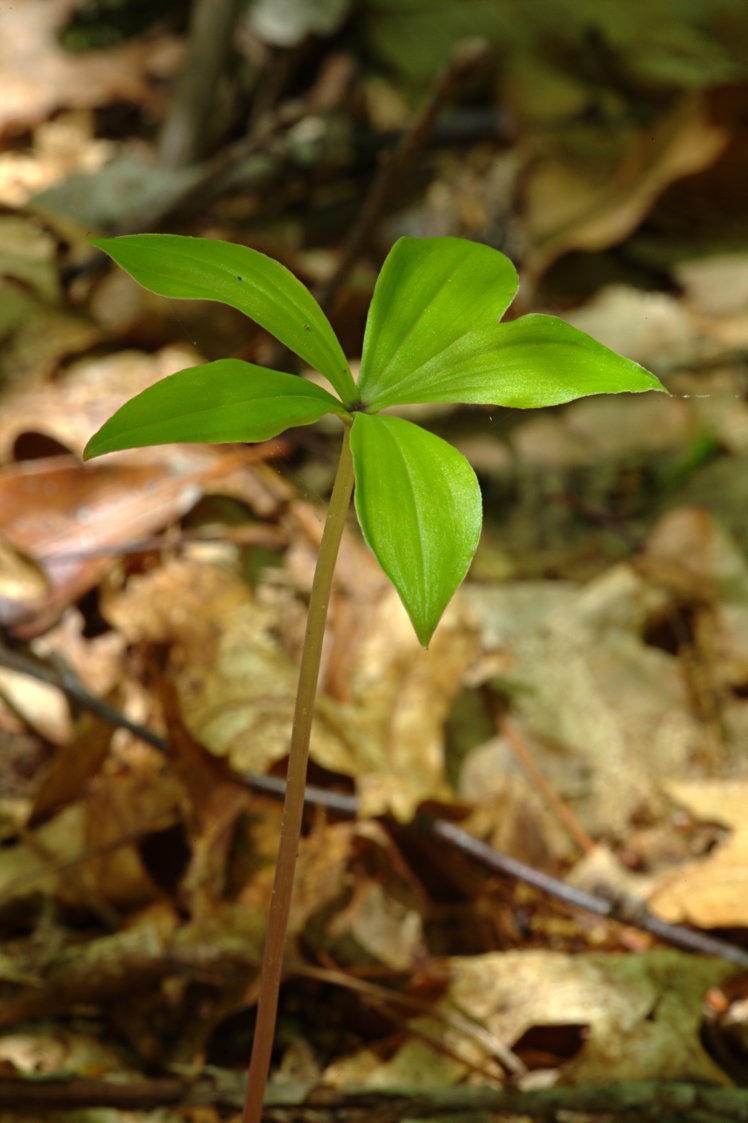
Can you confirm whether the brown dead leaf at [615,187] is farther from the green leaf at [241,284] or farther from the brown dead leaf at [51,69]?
the green leaf at [241,284]

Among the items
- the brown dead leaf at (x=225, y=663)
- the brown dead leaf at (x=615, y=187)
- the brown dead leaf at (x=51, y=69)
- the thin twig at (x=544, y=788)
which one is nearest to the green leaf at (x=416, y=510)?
the brown dead leaf at (x=225, y=663)

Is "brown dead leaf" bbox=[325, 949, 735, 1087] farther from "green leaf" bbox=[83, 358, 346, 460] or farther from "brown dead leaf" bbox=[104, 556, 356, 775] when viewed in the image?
"green leaf" bbox=[83, 358, 346, 460]

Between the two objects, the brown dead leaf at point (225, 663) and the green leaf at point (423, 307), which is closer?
the green leaf at point (423, 307)

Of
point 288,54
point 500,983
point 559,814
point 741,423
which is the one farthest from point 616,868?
point 288,54

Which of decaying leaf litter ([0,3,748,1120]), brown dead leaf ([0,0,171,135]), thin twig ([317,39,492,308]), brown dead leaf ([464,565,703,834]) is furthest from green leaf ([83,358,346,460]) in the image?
brown dead leaf ([0,0,171,135])

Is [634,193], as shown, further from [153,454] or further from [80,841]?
[80,841]

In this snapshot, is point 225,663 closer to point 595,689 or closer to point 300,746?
point 595,689

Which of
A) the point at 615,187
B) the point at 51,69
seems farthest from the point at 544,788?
the point at 51,69

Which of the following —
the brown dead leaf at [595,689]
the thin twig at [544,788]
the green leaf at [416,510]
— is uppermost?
the green leaf at [416,510]
